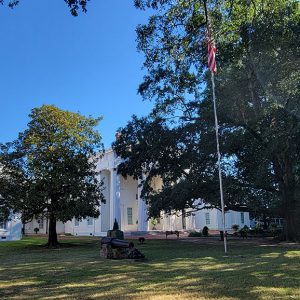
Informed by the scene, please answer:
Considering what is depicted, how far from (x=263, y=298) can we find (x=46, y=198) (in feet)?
66.1

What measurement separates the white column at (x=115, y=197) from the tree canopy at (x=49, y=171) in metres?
16.9

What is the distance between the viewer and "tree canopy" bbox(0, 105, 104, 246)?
1020 inches

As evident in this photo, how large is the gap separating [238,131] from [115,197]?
75.0 ft

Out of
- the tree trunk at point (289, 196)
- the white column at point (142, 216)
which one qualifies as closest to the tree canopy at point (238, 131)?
the tree trunk at point (289, 196)

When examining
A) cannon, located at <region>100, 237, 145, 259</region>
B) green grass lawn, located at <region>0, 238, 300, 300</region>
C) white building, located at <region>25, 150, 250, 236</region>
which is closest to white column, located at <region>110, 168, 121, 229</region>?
white building, located at <region>25, 150, 250, 236</region>

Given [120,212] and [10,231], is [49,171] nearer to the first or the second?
[10,231]

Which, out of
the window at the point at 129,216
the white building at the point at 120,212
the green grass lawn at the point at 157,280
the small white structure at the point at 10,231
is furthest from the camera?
the window at the point at 129,216

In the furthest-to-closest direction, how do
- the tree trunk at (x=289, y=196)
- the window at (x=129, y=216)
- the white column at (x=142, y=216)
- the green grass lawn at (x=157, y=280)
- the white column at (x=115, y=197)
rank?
the window at (x=129, y=216) < the white column at (x=142, y=216) < the white column at (x=115, y=197) < the tree trunk at (x=289, y=196) < the green grass lawn at (x=157, y=280)

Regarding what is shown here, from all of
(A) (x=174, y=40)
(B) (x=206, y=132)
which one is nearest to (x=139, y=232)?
(B) (x=206, y=132)

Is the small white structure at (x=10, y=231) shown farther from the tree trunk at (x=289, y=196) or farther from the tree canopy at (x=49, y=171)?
the tree trunk at (x=289, y=196)

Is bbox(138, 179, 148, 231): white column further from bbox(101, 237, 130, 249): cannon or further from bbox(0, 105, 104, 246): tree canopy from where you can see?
A: bbox(101, 237, 130, 249): cannon

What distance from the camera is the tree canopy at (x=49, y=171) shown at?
85.0 ft

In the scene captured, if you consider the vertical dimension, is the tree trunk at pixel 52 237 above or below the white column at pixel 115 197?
below

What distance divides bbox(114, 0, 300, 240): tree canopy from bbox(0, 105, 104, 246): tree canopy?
2.91 meters
